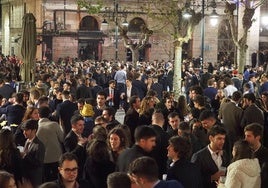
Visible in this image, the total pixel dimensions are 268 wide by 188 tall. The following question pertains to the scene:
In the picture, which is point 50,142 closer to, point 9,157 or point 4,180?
point 9,157

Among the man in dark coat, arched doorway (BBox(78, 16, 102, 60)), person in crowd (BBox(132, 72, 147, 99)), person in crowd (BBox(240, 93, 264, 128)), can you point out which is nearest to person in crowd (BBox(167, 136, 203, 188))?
person in crowd (BBox(240, 93, 264, 128))

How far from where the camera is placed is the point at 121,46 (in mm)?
47344

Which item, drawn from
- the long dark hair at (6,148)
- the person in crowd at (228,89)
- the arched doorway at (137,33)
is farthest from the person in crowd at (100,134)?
the arched doorway at (137,33)

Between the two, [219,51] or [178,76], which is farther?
[219,51]

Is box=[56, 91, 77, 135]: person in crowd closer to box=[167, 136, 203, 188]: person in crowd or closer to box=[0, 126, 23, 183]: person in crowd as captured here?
box=[0, 126, 23, 183]: person in crowd

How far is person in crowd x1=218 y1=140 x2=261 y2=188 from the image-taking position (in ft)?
23.7

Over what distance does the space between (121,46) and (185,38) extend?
2679cm

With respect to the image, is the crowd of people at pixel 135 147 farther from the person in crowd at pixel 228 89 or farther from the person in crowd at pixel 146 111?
the person in crowd at pixel 228 89

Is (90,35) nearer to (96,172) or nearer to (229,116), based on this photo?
(229,116)

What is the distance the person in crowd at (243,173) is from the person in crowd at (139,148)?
1158 mm

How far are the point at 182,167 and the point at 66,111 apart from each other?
626 centimetres

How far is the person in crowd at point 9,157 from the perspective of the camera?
26.2 feet

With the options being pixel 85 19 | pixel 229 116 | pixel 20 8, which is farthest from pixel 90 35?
pixel 229 116

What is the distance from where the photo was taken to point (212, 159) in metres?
8.33
